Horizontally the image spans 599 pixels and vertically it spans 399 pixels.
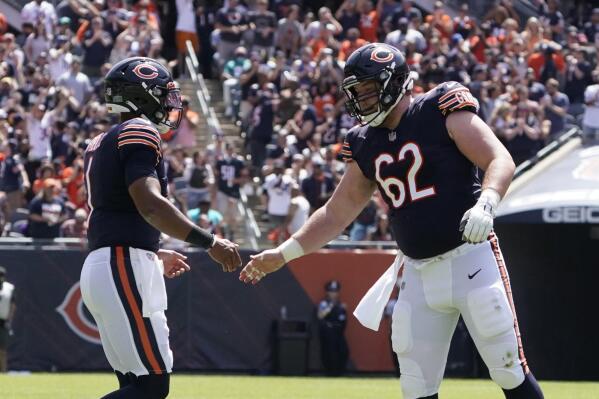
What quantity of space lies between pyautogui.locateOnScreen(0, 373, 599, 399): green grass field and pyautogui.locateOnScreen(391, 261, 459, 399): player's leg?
20.2ft

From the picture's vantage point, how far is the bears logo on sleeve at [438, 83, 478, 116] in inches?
244

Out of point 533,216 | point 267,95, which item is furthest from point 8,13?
point 533,216

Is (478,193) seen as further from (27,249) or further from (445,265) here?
(27,249)

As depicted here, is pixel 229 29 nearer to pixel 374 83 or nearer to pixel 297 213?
pixel 297 213

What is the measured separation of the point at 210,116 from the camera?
2059 centimetres

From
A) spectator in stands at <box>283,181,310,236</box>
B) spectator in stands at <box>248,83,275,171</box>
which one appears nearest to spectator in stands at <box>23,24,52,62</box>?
spectator in stands at <box>248,83,275,171</box>

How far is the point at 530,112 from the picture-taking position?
64.2 ft

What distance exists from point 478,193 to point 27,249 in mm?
10864

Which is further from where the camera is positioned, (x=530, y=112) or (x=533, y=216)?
(x=530, y=112)

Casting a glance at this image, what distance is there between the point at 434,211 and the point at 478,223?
25.4 inches

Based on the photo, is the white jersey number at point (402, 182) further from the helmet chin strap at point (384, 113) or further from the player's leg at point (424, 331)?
the player's leg at point (424, 331)

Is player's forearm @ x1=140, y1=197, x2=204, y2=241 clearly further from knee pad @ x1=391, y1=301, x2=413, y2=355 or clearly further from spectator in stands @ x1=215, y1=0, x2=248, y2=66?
spectator in stands @ x1=215, y1=0, x2=248, y2=66

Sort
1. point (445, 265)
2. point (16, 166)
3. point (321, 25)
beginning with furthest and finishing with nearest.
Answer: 1. point (321, 25)
2. point (16, 166)
3. point (445, 265)

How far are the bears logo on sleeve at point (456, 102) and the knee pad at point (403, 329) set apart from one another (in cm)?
94
